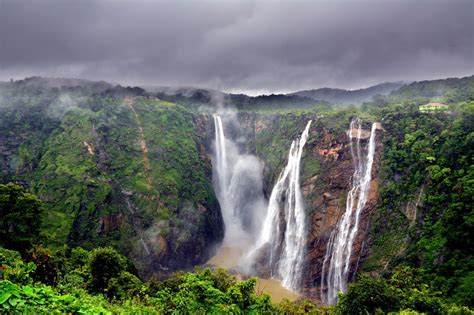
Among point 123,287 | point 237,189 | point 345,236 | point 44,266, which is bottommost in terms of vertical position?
point 237,189

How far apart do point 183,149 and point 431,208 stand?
40.4 metres

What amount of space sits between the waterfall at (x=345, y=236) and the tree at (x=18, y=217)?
85.9 feet

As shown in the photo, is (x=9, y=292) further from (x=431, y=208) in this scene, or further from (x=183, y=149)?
(x=183, y=149)

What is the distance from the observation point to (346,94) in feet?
419

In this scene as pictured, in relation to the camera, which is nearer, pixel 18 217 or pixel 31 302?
pixel 31 302

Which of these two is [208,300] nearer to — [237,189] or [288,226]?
[288,226]

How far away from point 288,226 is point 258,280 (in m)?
7.74

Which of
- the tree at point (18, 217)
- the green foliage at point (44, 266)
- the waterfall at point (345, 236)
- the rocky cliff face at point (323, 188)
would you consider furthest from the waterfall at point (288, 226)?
the green foliage at point (44, 266)

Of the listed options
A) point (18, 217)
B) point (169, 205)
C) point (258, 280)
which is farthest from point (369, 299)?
point (169, 205)

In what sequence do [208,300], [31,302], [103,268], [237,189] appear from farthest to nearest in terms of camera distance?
[237,189]
[103,268]
[208,300]
[31,302]

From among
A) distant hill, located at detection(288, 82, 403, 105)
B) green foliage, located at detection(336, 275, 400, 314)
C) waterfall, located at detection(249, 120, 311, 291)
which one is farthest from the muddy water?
distant hill, located at detection(288, 82, 403, 105)

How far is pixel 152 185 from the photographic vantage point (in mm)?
53625

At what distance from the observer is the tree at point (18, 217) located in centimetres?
2616

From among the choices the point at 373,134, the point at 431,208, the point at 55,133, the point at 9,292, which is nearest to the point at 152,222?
the point at 55,133
